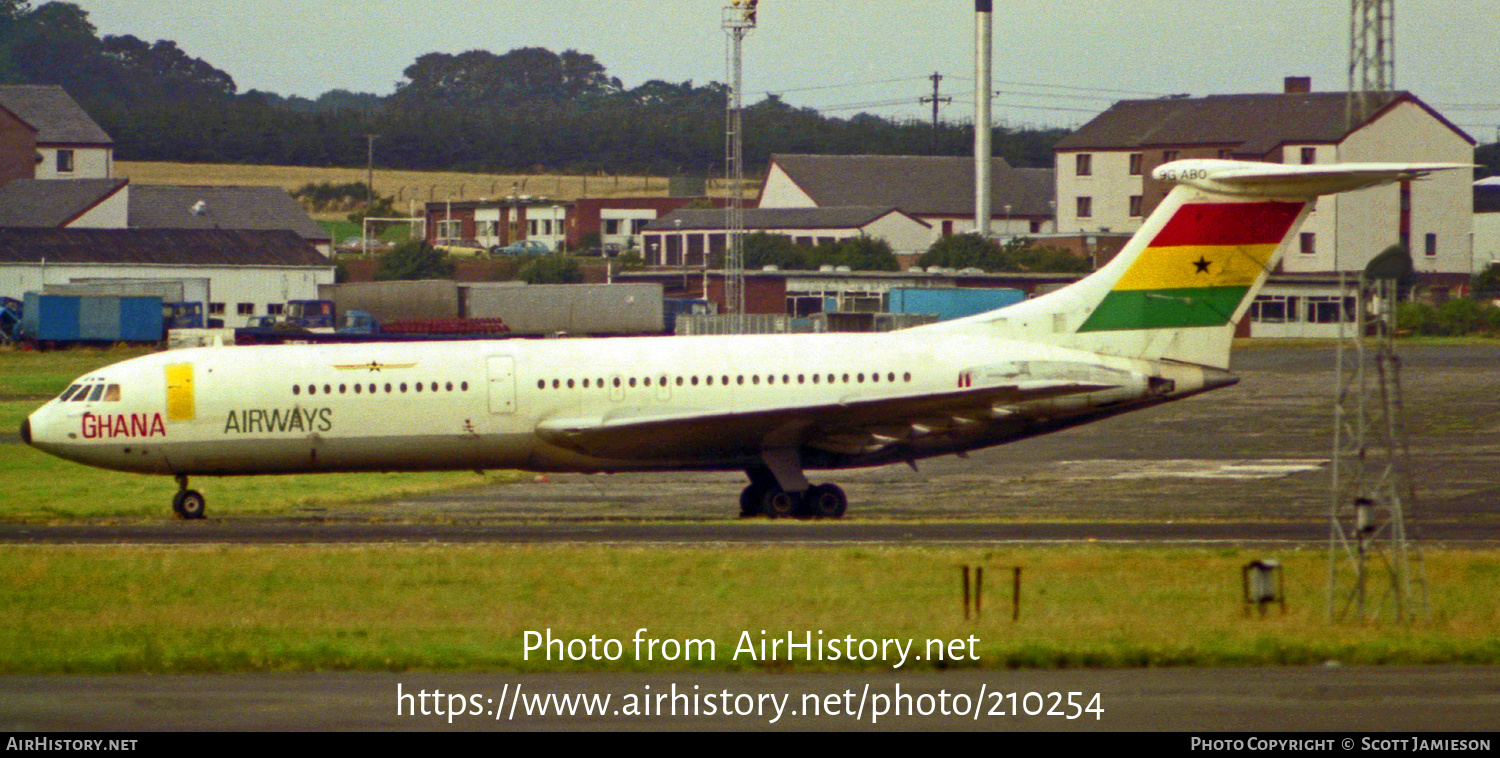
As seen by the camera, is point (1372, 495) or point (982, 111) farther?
point (982, 111)

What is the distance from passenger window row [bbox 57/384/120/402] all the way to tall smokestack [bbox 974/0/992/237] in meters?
92.8

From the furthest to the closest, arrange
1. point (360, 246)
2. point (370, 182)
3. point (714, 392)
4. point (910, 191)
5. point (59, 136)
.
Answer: point (370, 182) → point (360, 246) → point (910, 191) → point (59, 136) → point (714, 392)

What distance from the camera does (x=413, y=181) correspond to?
17538 centimetres

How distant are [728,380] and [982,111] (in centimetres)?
9280

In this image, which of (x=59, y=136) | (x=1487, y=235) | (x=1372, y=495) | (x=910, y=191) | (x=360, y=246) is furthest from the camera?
(x=360, y=246)

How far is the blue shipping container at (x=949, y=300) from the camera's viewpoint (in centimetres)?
8831

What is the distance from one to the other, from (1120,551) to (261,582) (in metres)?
12.8

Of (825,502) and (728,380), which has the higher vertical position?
(728,380)

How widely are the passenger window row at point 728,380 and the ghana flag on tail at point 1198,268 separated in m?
4.33

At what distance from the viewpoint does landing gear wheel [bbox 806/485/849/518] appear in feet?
113

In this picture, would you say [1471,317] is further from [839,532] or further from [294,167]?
[294,167]

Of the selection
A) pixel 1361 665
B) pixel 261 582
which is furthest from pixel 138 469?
pixel 1361 665

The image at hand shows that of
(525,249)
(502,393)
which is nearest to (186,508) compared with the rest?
(502,393)

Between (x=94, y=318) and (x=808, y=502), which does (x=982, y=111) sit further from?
(x=808, y=502)
